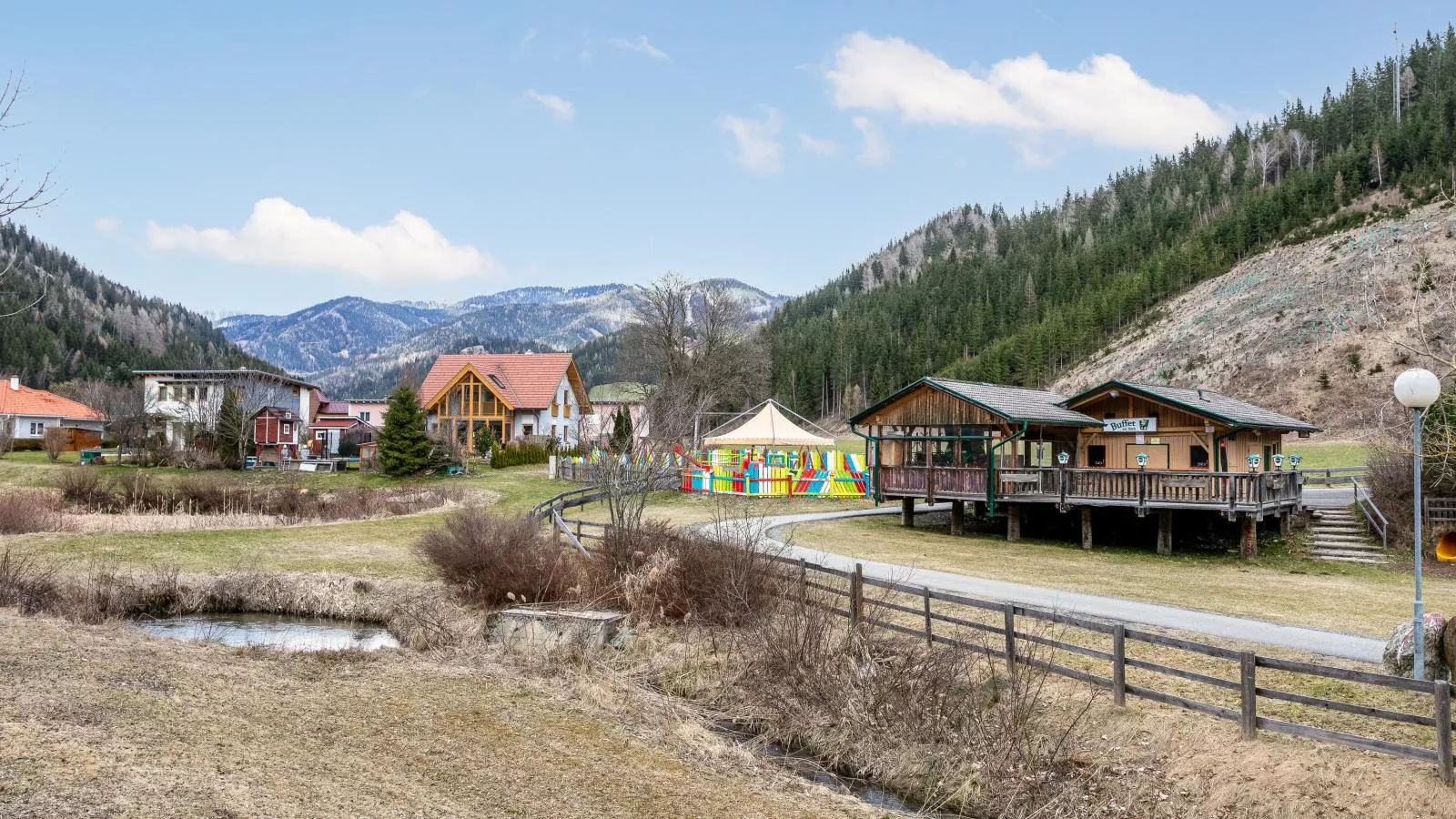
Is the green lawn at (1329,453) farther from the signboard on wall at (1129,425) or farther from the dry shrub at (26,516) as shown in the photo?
the dry shrub at (26,516)

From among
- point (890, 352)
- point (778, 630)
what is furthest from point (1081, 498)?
point (890, 352)

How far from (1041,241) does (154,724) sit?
164968 millimetres

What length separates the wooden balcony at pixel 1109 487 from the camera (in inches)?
977

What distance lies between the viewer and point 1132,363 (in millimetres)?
88375

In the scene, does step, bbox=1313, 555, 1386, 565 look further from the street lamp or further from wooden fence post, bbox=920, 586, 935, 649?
wooden fence post, bbox=920, 586, 935, 649

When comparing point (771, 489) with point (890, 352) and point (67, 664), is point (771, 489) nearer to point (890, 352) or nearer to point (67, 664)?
point (67, 664)

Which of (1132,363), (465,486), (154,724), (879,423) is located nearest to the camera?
(154,724)

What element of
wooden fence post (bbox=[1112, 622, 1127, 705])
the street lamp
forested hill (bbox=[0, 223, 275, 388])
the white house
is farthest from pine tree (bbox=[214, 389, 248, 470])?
the street lamp

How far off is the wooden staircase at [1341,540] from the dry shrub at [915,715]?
54.3 feet

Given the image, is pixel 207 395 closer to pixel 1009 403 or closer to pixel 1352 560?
pixel 1009 403

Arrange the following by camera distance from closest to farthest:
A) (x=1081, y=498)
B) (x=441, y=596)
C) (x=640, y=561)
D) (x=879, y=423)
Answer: (x=640, y=561)
(x=441, y=596)
(x=1081, y=498)
(x=879, y=423)

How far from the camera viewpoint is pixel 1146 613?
16188mm

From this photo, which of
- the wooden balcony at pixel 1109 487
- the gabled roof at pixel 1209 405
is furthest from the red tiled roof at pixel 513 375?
the gabled roof at pixel 1209 405

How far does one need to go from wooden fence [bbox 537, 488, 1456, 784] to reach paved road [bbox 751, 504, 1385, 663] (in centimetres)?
100
